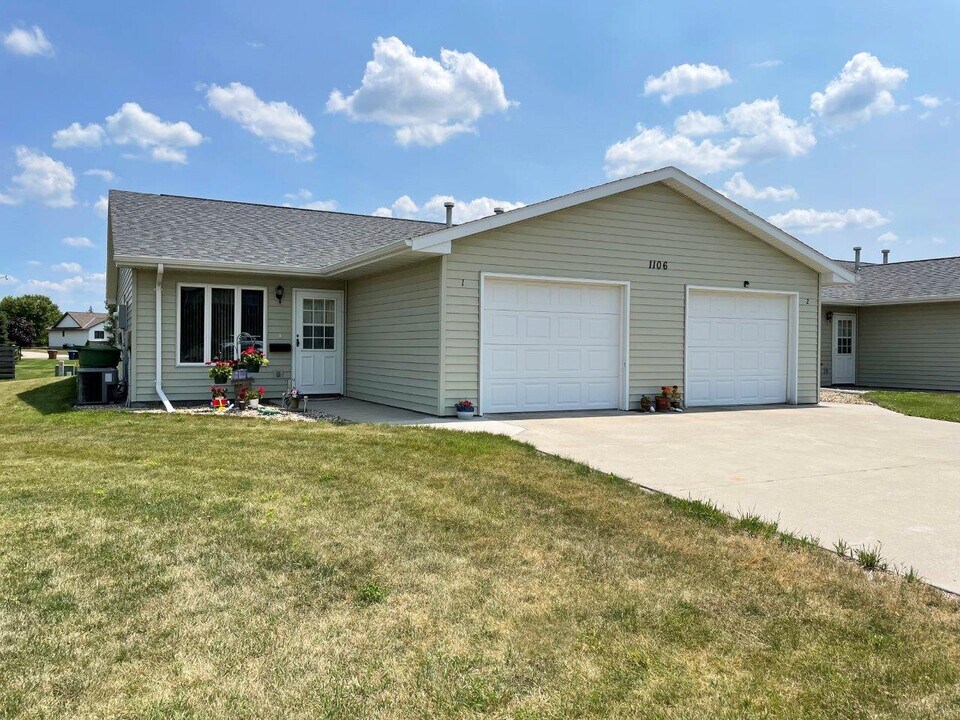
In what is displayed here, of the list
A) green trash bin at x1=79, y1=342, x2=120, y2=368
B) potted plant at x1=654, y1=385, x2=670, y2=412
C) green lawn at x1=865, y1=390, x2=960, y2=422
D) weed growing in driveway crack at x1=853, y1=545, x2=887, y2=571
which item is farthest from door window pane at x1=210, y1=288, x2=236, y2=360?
green lawn at x1=865, y1=390, x2=960, y2=422

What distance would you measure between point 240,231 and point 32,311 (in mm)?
64858

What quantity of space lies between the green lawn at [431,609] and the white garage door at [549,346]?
4992mm

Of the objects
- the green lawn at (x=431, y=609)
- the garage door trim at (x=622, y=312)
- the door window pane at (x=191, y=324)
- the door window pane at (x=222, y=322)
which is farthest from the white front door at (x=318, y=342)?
the green lawn at (x=431, y=609)

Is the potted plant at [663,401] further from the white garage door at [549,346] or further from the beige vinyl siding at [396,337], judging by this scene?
the beige vinyl siding at [396,337]

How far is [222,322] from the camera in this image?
38.9ft

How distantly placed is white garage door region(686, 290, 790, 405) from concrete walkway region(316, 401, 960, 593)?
1.21 meters

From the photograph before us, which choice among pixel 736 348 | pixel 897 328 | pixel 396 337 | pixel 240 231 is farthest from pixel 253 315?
pixel 897 328

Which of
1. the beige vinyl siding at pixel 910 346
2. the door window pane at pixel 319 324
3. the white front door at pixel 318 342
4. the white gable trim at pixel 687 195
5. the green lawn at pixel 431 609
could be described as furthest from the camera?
the beige vinyl siding at pixel 910 346

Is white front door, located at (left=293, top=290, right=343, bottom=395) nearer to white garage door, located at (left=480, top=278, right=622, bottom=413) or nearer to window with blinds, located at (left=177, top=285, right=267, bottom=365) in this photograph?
window with blinds, located at (left=177, top=285, right=267, bottom=365)

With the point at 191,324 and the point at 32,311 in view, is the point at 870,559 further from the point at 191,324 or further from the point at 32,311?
the point at 32,311

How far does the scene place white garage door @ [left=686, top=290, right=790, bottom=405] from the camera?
11844 millimetres

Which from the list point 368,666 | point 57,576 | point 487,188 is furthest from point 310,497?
point 487,188

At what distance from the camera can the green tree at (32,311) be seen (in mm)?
62106

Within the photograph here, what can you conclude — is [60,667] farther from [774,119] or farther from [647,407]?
[774,119]
